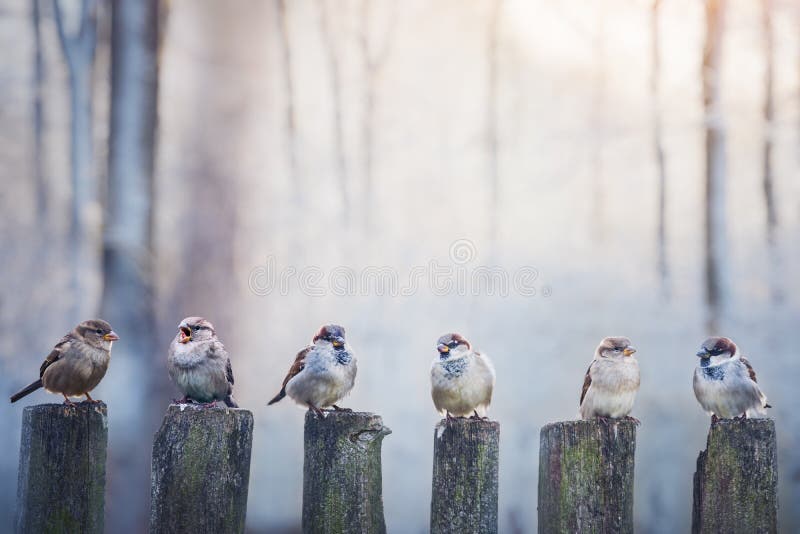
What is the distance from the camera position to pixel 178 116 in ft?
22.2

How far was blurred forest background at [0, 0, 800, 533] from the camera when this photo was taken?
6.59 m

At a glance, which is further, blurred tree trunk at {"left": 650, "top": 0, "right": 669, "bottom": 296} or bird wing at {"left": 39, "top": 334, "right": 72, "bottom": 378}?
blurred tree trunk at {"left": 650, "top": 0, "right": 669, "bottom": 296}

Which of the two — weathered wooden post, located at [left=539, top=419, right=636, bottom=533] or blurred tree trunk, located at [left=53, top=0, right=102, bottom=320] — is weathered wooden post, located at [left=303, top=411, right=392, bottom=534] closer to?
weathered wooden post, located at [left=539, top=419, right=636, bottom=533]

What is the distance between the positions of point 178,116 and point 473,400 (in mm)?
3208

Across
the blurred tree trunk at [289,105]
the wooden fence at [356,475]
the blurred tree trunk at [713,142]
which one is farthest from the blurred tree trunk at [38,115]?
the blurred tree trunk at [713,142]

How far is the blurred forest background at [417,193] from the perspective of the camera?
659cm

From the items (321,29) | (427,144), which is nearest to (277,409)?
(427,144)

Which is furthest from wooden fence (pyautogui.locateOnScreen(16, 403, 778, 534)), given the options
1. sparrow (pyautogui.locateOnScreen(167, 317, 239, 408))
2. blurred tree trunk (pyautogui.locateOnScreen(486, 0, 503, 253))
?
blurred tree trunk (pyautogui.locateOnScreen(486, 0, 503, 253))

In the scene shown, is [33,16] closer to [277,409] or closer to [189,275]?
[189,275]

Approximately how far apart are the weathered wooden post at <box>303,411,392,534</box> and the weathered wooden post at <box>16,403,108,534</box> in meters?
0.70

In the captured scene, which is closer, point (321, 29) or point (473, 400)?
point (473, 400)

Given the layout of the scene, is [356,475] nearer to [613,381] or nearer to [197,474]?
[197,474]

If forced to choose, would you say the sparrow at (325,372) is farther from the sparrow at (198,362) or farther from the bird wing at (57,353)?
the bird wing at (57,353)

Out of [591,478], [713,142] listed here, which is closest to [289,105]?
[713,142]
